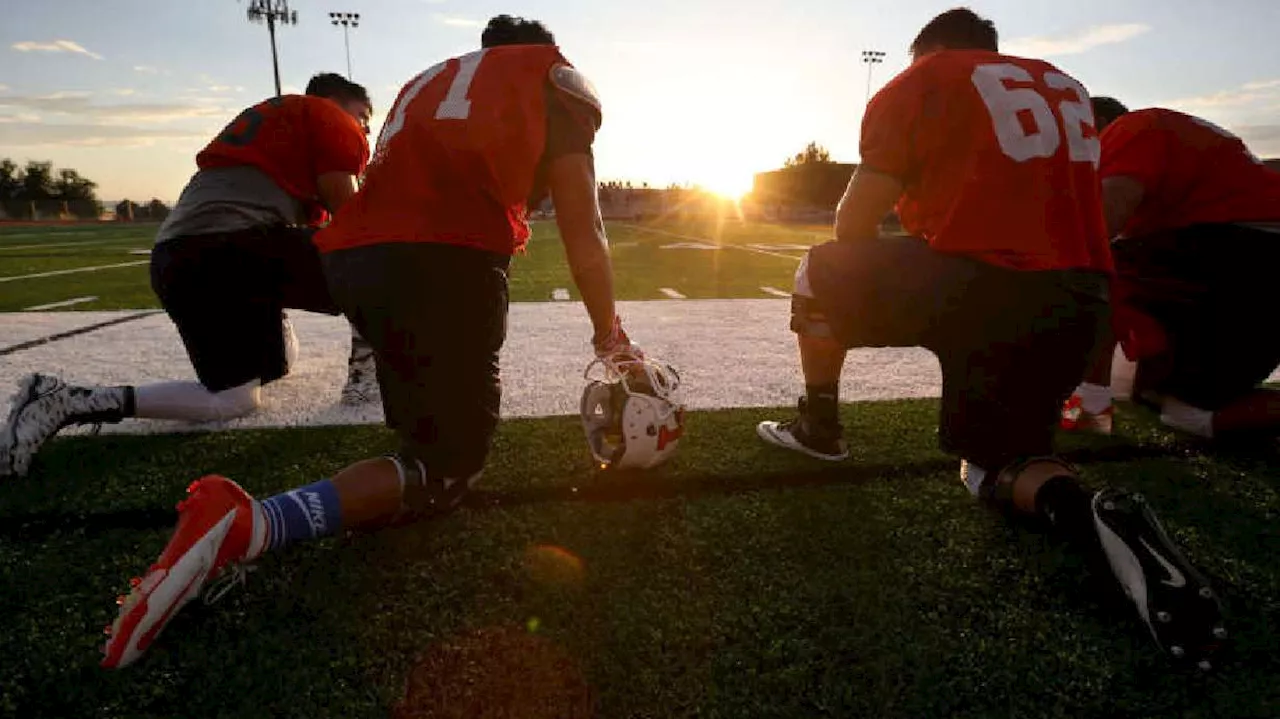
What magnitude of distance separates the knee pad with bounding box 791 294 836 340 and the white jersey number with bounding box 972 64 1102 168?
0.78 m

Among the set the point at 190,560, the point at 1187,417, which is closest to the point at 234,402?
the point at 190,560

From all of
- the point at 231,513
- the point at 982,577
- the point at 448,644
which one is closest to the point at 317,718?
the point at 448,644

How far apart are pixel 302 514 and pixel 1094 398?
2967 millimetres

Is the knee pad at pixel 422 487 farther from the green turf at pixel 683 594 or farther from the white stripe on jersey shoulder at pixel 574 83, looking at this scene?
the white stripe on jersey shoulder at pixel 574 83

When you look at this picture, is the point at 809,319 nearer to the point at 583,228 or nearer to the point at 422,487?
the point at 583,228

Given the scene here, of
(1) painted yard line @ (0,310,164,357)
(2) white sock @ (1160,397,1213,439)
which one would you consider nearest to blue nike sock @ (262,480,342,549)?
(2) white sock @ (1160,397,1213,439)

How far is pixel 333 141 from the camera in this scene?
306 cm

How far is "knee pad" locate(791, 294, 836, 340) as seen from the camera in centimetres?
263

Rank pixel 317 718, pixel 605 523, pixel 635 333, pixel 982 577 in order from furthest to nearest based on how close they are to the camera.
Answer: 1. pixel 635 333
2. pixel 605 523
3. pixel 982 577
4. pixel 317 718

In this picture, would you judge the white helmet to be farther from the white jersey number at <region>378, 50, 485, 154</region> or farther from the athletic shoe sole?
the white jersey number at <region>378, 50, 485, 154</region>

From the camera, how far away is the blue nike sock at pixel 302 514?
1877mm

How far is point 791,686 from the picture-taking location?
1.53 m

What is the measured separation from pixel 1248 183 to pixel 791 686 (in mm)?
2736

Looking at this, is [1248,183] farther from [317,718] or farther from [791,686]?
[317,718]
